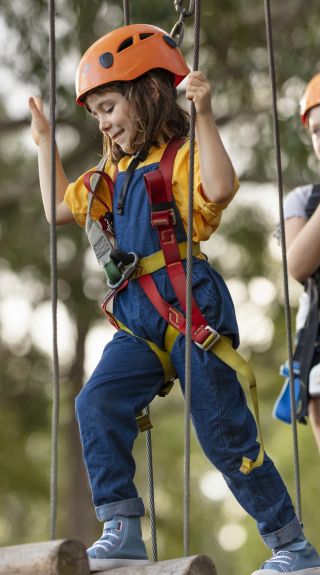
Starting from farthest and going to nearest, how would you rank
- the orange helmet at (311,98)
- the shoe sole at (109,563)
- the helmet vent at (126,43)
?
the orange helmet at (311,98) < the helmet vent at (126,43) < the shoe sole at (109,563)

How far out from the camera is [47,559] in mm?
2771

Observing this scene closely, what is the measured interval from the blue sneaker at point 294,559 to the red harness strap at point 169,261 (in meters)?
0.61

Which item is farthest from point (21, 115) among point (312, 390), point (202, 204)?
point (202, 204)

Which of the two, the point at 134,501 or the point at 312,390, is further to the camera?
the point at 312,390

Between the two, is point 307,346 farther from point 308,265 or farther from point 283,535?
point 283,535

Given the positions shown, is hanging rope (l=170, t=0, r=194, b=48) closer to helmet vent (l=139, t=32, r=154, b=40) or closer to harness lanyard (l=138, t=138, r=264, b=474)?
helmet vent (l=139, t=32, r=154, b=40)

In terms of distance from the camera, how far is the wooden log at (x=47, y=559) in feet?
9.08

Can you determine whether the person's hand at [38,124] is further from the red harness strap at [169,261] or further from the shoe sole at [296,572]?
the shoe sole at [296,572]

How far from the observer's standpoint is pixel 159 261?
350cm

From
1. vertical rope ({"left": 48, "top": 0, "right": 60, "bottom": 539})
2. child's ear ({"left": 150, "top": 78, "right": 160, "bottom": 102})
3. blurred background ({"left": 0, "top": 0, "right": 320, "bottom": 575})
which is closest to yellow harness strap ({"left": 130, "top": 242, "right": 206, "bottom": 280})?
vertical rope ({"left": 48, "top": 0, "right": 60, "bottom": 539})

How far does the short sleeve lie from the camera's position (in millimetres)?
3429

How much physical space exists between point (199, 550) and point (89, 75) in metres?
17.4

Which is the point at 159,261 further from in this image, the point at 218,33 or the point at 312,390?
the point at 218,33

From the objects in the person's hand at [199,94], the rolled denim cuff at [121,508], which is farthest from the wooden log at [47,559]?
the person's hand at [199,94]
